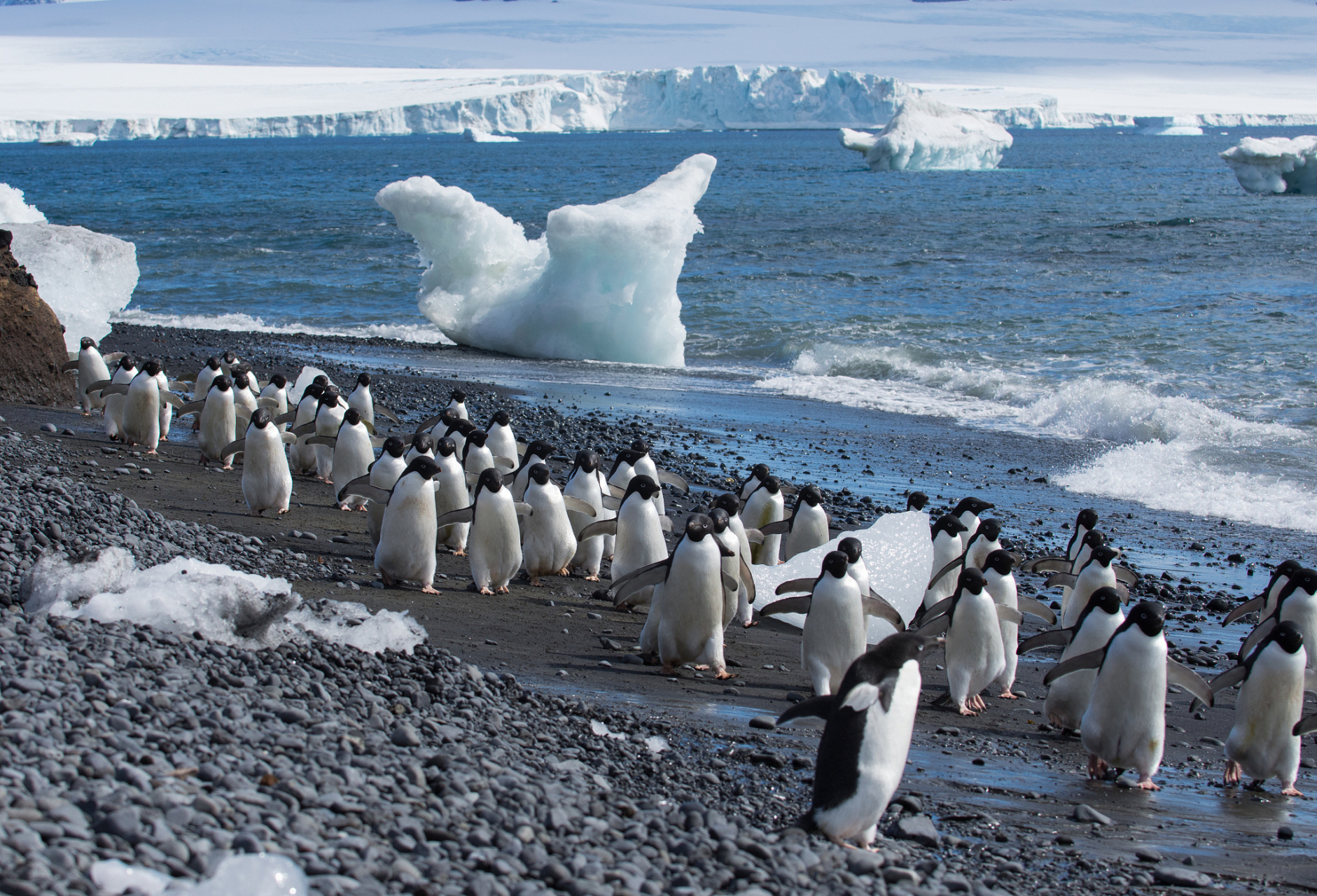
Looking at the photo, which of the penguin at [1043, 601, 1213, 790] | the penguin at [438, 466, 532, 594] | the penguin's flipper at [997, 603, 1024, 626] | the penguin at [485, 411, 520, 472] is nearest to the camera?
the penguin at [1043, 601, 1213, 790]

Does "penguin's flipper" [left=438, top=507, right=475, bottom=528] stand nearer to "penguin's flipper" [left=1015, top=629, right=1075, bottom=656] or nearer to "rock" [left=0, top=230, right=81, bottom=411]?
"penguin's flipper" [left=1015, top=629, right=1075, bottom=656]

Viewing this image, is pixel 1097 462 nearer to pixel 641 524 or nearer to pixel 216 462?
pixel 641 524

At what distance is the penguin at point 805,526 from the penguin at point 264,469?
10.5 ft

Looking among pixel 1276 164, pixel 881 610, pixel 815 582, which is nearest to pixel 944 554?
pixel 881 610

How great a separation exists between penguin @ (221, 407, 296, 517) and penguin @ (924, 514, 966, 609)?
422 cm

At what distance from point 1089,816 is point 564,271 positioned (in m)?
14.7

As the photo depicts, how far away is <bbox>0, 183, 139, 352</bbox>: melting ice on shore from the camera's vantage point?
13617 mm

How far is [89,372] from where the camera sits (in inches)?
431

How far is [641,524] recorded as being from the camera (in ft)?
22.0

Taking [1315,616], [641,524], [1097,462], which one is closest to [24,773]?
[641,524]

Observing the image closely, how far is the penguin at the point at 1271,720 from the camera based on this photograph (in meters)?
4.79

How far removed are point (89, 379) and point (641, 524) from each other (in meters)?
6.79

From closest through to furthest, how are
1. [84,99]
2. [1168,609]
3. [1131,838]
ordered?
[1131,838]
[1168,609]
[84,99]

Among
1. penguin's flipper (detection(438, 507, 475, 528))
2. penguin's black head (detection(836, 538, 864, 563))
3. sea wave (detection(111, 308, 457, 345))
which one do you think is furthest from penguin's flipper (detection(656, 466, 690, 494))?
sea wave (detection(111, 308, 457, 345))
